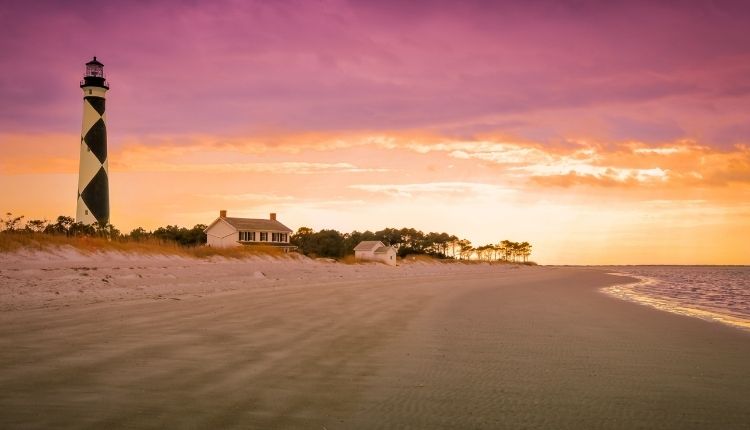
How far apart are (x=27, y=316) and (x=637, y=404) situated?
11.3 metres

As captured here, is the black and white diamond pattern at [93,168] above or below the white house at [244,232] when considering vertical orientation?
above

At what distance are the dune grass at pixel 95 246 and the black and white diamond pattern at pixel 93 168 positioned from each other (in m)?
12.7

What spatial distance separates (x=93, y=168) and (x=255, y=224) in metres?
29.7

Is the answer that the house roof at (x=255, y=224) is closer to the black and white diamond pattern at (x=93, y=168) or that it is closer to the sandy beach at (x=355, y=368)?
the black and white diamond pattern at (x=93, y=168)

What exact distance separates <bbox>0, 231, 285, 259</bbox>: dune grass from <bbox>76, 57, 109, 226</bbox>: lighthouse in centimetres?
1248

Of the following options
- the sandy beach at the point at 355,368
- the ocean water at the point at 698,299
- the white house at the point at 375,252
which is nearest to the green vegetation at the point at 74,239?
the sandy beach at the point at 355,368

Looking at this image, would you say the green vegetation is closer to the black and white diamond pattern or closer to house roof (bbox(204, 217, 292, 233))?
the black and white diamond pattern

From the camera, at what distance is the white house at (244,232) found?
219ft

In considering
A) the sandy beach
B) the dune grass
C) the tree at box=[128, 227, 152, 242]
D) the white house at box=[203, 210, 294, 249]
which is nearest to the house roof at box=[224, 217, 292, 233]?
the white house at box=[203, 210, 294, 249]

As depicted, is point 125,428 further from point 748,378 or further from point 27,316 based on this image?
point 27,316

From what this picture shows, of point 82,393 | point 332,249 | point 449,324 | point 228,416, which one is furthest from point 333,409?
point 332,249

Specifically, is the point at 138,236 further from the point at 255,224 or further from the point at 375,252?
the point at 375,252

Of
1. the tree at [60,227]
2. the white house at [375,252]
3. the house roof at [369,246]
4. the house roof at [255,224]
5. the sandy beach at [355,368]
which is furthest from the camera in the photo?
the house roof at [369,246]

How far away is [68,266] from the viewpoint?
65.9 ft
